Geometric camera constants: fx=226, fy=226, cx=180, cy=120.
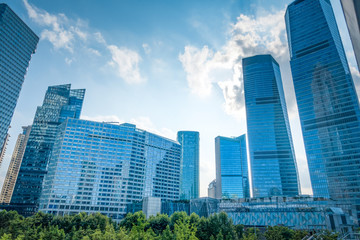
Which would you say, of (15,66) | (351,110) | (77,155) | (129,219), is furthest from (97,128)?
(351,110)

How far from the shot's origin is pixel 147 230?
163 feet

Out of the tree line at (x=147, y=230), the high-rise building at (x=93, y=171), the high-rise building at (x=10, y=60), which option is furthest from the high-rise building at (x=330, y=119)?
the high-rise building at (x=10, y=60)

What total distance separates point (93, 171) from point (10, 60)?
340 feet

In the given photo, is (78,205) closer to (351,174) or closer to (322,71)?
(351,174)

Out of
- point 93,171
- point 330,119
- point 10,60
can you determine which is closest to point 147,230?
point 93,171

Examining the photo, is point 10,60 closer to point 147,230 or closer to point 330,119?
point 147,230

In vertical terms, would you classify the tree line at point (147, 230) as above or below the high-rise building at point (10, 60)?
below

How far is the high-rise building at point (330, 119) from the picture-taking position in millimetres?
156500

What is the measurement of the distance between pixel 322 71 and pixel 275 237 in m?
177

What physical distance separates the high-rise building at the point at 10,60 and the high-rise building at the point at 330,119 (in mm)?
228747

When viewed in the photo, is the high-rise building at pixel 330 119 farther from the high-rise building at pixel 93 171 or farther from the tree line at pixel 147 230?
the high-rise building at pixel 93 171

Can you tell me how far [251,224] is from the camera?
359 ft

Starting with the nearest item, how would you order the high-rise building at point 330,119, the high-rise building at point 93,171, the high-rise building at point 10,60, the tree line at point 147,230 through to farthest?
the tree line at point 147,230 < the high-rise building at point 330,119 < the high-rise building at point 93,171 < the high-rise building at point 10,60

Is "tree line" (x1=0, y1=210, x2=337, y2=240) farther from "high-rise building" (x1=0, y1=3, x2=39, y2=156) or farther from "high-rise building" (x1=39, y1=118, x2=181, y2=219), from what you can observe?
"high-rise building" (x1=0, y1=3, x2=39, y2=156)
